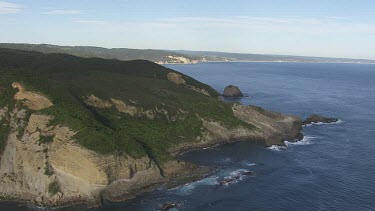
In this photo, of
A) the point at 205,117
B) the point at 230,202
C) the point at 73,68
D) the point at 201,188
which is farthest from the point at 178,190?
the point at 73,68

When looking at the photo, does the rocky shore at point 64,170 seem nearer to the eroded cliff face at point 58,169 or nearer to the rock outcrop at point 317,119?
the eroded cliff face at point 58,169

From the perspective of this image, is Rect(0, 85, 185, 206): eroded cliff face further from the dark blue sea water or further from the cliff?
the dark blue sea water

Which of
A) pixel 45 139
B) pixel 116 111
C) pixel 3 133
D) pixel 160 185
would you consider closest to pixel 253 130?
pixel 116 111

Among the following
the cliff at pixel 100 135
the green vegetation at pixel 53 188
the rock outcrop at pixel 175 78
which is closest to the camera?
the green vegetation at pixel 53 188

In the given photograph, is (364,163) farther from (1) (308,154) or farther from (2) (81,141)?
(2) (81,141)

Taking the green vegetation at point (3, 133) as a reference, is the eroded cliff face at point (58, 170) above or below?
below

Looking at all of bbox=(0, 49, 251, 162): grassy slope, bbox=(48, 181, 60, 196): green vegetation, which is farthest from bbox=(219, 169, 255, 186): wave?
bbox=(48, 181, 60, 196): green vegetation

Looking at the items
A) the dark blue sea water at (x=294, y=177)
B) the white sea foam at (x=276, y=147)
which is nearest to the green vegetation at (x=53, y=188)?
the dark blue sea water at (x=294, y=177)
